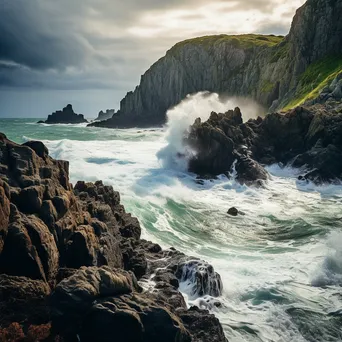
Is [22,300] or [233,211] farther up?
[22,300]

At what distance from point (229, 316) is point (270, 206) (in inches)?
960

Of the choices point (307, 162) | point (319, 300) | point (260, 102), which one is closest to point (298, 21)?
point (260, 102)

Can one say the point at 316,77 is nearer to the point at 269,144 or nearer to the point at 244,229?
the point at 269,144

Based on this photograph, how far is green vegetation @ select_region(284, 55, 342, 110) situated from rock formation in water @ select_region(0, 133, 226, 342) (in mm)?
78612

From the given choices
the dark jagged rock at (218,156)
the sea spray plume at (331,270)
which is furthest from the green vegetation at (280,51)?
the sea spray plume at (331,270)

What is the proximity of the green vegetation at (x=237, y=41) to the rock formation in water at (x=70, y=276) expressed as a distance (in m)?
147

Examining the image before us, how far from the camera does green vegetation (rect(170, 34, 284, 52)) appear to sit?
162m

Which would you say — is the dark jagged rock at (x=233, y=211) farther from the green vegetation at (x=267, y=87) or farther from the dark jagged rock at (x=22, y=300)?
the green vegetation at (x=267, y=87)

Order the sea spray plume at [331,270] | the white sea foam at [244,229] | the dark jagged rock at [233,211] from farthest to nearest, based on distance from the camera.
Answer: the dark jagged rock at [233,211], the sea spray plume at [331,270], the white sea foam at [244,229]

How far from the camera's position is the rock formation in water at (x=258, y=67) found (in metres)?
106

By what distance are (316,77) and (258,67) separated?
147ft

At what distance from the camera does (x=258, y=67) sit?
144m

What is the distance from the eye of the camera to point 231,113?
222 feet

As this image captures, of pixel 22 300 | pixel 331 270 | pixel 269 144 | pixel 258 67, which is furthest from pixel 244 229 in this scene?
pixel 258 67
